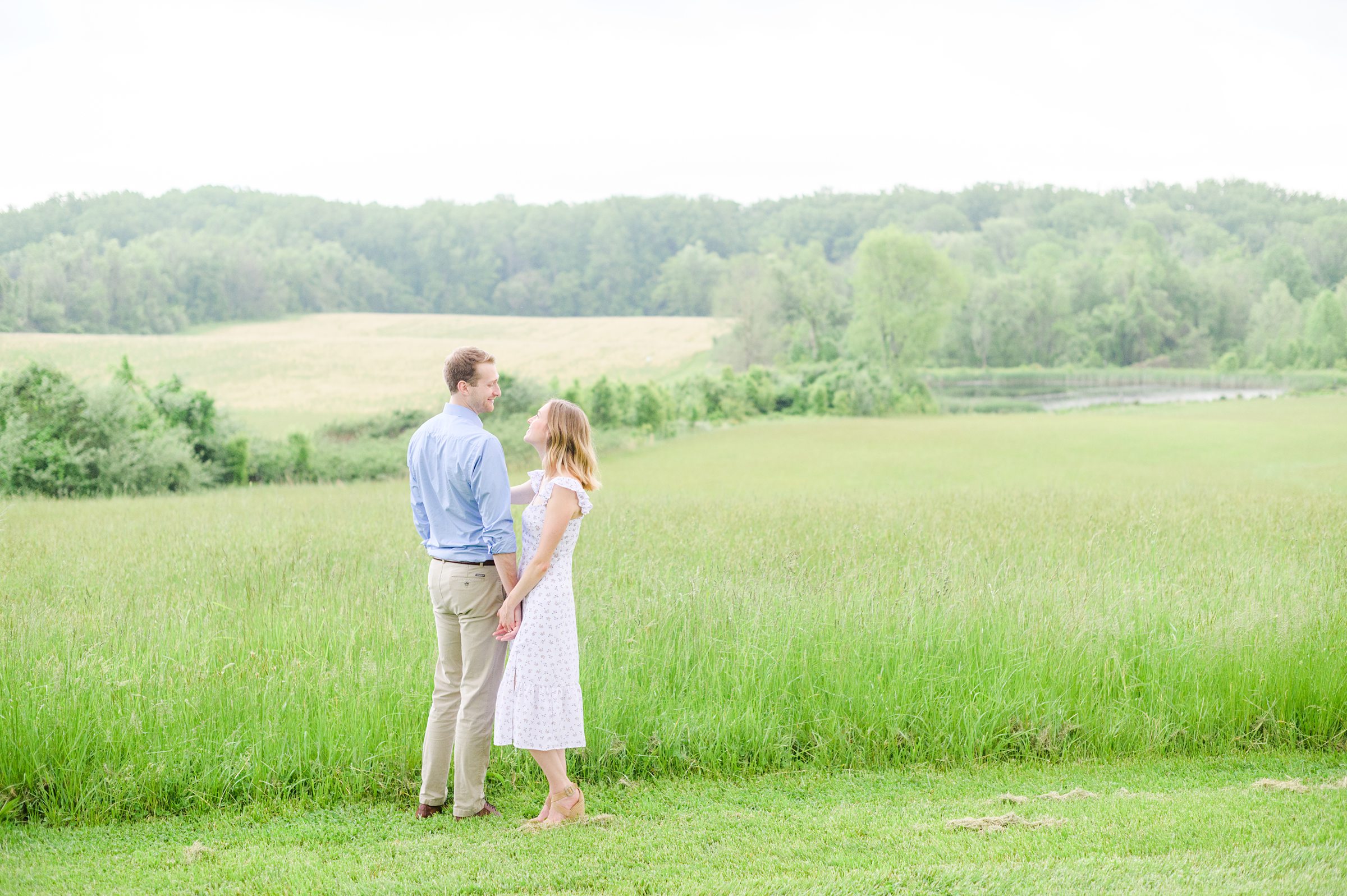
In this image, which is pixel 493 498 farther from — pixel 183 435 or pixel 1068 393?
pixel 1068 393

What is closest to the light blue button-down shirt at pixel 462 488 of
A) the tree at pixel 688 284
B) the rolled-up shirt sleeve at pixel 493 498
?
the rolled-up shirt sleeve at pixel 493 498

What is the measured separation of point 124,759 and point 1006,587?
5.67 m

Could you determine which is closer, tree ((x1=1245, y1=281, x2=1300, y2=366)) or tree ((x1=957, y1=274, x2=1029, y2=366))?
tree ((x1=1245, y1=281, x2=1300, y2=366))

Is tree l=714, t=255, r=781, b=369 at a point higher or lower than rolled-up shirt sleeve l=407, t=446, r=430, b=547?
higher

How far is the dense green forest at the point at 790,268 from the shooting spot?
5825 cm

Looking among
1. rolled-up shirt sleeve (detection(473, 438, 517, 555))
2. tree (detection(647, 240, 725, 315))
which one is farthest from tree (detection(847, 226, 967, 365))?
rolled-up shirt sleeve (detection(473, 438, 517, 555))

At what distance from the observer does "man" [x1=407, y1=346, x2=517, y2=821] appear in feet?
12.9

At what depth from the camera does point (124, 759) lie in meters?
4.62

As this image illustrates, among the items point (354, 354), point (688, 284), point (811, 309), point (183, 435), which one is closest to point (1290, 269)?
point (811, 309)

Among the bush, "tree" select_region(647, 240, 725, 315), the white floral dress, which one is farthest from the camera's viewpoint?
"tree" select_region(647, 240, 725, 315)

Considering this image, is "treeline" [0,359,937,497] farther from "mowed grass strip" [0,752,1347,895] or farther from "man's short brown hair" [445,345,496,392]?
"man's short brown hair" [445,345,496,392]

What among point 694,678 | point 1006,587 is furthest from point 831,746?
point 1006,587

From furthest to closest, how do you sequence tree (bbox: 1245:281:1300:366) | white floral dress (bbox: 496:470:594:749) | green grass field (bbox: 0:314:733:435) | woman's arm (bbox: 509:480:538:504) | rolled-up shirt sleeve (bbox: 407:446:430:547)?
1. tree (bbox: 1245:281:1300:366)
2. green grass field (bbox: 0:314:733:435)
3. woman's arm (bbox: 509:480:538:504)
4. rolled-up shirt sleeve (bbox: 407:446:430:547)
5. white floral dress (bbox: 496:470:594:749)

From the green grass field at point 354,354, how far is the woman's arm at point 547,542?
106 ft
